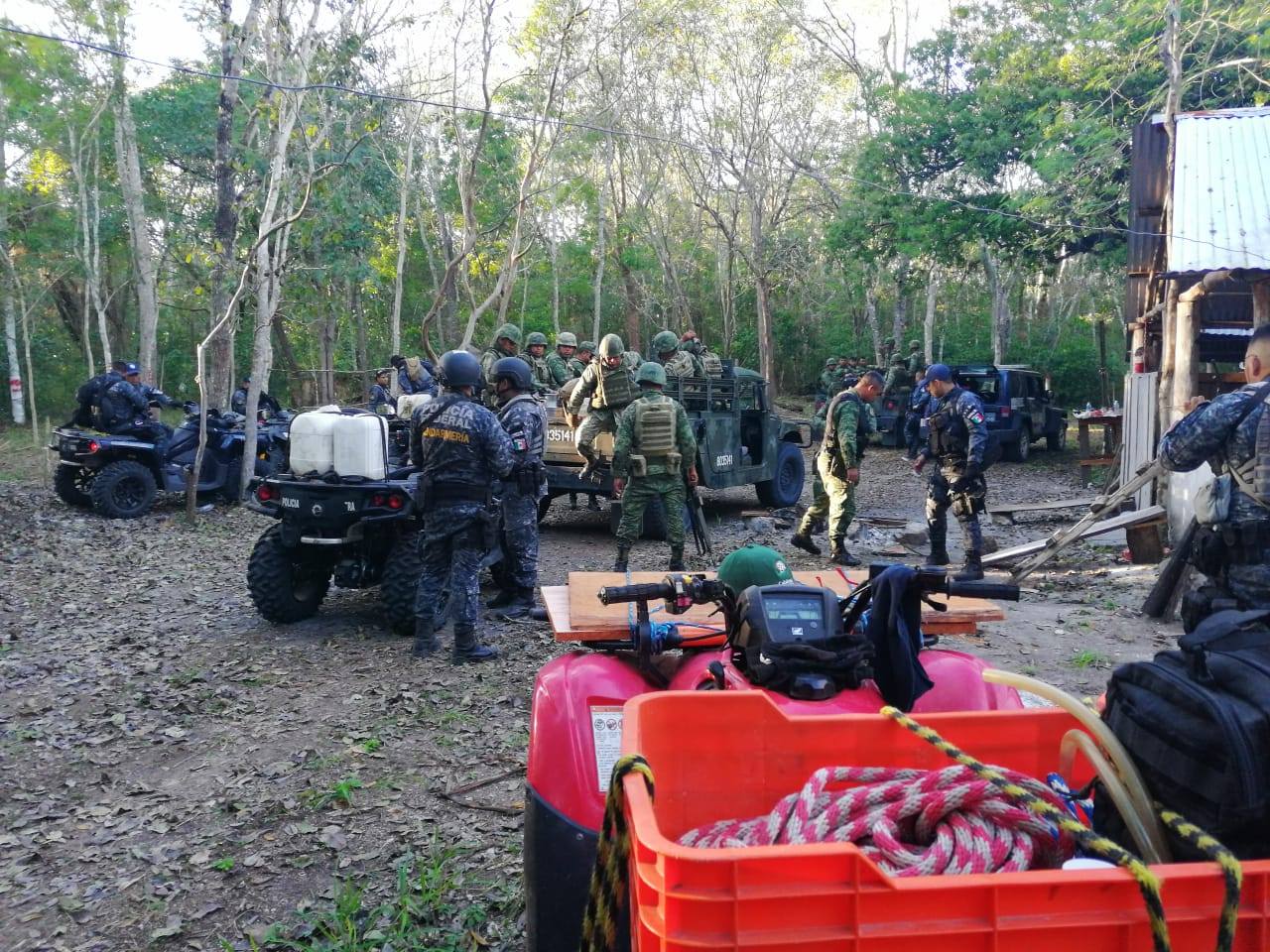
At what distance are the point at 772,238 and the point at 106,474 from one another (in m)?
21.6

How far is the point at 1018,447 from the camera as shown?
17.2 m

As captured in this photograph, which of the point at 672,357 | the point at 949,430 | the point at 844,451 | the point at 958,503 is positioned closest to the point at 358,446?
the point at 844,451

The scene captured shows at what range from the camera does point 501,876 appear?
3229mm

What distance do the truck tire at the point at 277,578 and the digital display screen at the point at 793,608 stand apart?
4513 mm

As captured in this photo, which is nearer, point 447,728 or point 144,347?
point 447,728

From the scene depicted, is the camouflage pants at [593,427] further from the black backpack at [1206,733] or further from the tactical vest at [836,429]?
the black backpack at [1206,733]

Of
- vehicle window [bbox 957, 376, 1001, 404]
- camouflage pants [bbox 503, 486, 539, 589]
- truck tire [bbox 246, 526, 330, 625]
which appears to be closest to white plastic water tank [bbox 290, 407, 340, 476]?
truck tire [bbox 246, 526, 330, 625]

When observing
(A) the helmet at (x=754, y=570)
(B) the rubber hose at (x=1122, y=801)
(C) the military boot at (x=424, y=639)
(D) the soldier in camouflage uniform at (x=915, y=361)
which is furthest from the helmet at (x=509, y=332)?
(D) the soldier in camouflage uniform at (x=915, y=361)

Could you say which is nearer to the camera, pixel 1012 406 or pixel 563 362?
pixel 563 362

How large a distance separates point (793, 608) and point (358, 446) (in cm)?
434

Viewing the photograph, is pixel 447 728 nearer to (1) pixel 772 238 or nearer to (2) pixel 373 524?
(2) pixel 373 524

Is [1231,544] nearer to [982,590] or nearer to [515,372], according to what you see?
[982,590]

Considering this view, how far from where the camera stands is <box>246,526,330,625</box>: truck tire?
6145 mm

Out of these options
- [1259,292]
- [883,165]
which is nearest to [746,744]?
[1259,292]
